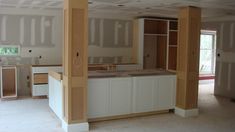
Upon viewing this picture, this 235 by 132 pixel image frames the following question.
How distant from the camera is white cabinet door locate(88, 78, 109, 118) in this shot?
15.8ft

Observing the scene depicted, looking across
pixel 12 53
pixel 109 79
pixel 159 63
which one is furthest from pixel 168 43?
pixel 12 53

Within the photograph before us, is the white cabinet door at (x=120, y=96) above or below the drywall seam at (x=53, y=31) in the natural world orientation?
below

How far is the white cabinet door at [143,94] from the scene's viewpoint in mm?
5254

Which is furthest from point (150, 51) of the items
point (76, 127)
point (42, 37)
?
point (76, 127)

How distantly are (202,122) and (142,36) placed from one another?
3356 millimetres

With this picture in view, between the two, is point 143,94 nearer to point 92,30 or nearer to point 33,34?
point 92,30

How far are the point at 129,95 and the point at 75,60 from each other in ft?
4.67

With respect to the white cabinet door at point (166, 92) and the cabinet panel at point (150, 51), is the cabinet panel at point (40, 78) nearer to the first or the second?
the white cabinet door at point (166, 92)

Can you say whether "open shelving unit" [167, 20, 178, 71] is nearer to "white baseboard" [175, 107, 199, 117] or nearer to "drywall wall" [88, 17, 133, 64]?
"drywall wall" [88, 17, 133, 64]

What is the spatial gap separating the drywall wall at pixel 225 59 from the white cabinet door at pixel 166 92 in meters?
2.75

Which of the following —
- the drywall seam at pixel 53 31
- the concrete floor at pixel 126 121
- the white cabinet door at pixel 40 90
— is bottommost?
the concrete floor at pixel 126 121

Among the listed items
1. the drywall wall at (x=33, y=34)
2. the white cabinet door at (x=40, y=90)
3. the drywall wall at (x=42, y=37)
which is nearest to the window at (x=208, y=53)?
the drywall wall at (x=42, y=37)

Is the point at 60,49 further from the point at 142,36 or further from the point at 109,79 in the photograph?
the point at 109,79

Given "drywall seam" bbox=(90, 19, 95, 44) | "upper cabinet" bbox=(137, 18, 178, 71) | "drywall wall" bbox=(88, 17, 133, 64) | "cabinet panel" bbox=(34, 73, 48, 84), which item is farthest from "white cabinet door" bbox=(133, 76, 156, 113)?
"drywall seam" bbox=(90, 19, 95, 44)
